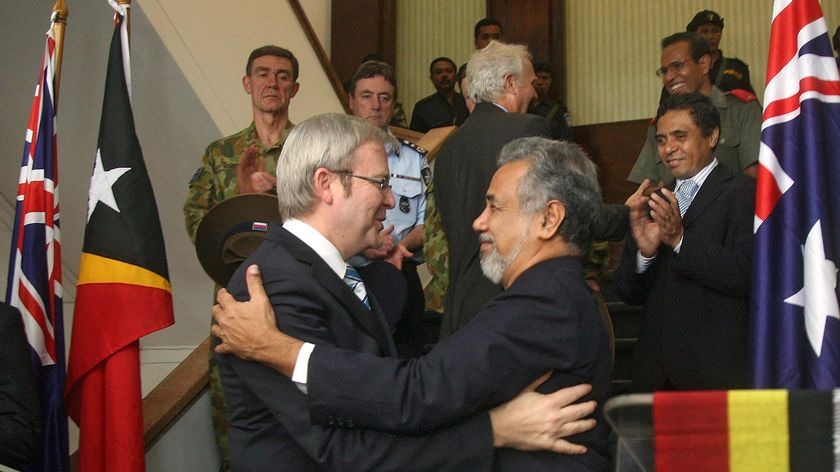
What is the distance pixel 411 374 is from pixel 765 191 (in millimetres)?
1143

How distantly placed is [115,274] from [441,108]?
3.94 m

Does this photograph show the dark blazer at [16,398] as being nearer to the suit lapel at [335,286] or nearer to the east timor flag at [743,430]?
the suit lapel at [335,286]

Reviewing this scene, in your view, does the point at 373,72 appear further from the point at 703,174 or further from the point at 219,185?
the point at 703,174

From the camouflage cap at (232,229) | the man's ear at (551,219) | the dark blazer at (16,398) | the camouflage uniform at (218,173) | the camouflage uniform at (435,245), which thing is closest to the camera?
the man's ear at (551,219)

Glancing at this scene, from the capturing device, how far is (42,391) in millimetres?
3285

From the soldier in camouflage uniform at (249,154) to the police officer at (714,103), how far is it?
161 cm

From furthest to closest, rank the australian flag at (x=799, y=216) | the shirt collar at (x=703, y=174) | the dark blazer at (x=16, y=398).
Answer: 1. the shirt collar at (x=703, y=174)
2. the dark blazer at (x=16, y=398)
3. the australian flag at (x=799, y=216)

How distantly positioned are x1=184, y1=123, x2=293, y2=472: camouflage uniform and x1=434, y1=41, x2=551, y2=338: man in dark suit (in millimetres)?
819

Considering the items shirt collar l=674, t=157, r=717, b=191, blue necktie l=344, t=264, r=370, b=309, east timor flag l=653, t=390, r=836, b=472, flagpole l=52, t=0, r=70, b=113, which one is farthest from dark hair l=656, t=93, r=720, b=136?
east timor flag l=653, t=390, r=836, b=472

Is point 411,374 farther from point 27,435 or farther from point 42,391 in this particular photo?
point 42,391

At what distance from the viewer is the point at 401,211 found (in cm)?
394

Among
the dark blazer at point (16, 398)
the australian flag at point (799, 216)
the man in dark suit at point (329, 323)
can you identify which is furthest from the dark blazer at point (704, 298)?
the dark blazer at point (16, 398)

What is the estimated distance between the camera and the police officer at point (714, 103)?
4.25 m

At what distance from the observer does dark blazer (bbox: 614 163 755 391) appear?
10.1 ft
